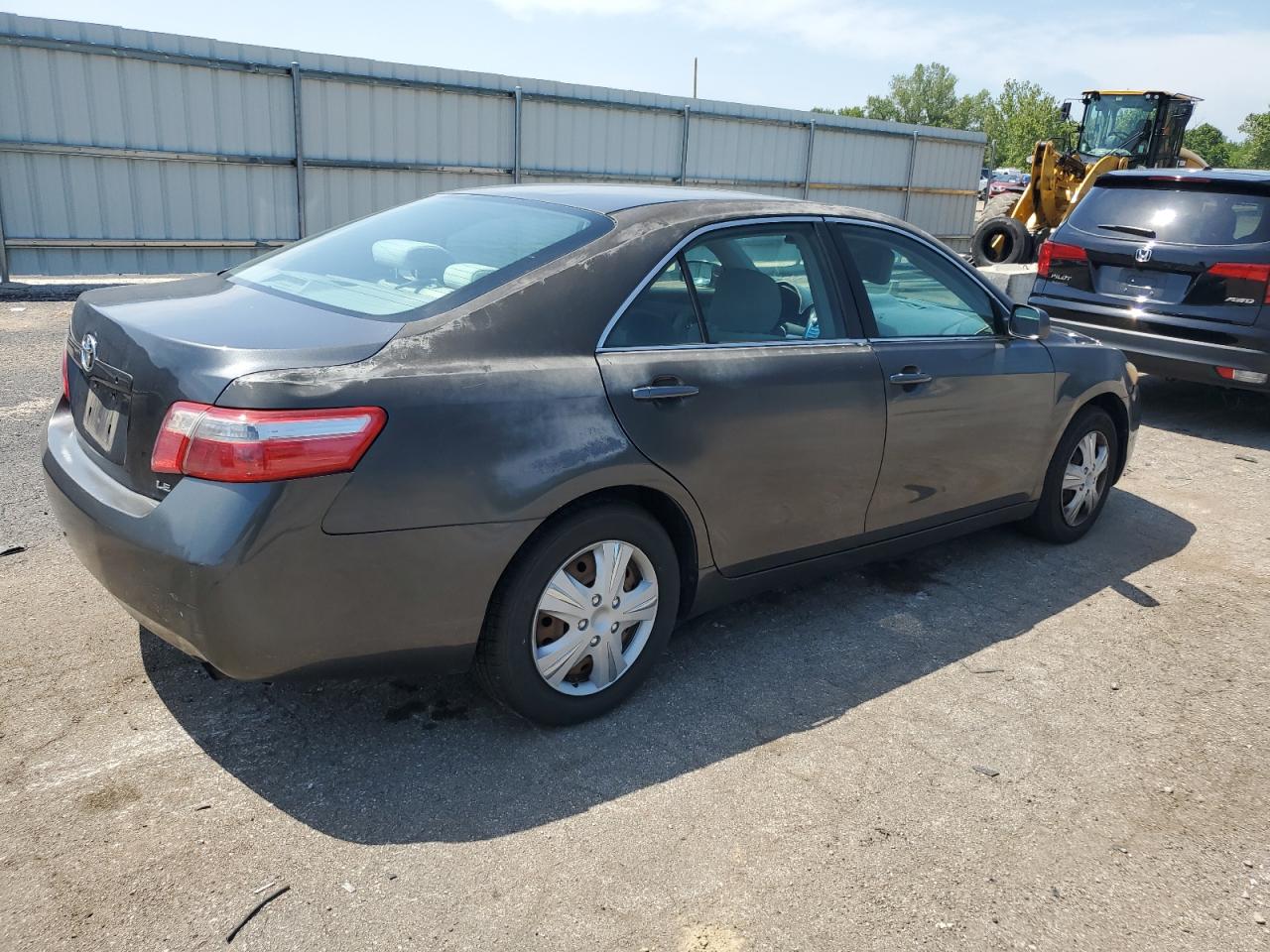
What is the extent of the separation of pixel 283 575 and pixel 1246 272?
684 centimetres

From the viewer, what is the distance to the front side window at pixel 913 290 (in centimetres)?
402

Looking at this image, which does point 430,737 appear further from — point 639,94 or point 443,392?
point 639,94

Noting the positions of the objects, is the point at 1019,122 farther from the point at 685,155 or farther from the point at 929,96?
the point at 685,155

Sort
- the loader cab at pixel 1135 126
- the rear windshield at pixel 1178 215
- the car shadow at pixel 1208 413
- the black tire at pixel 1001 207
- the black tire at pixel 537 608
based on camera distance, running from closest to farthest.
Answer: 1. the black tire at pixel 537 608
2. the rear windshield at pixel 1178 215
3. the car shadow at pixel 1208 413
4. the loader cab at pixel 1135 126
5. the black tire at pixel 1001 207

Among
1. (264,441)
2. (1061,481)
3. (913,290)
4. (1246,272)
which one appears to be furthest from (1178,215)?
(264,441)

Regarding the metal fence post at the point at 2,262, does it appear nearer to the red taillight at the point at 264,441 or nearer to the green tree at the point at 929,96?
the red taillight at the point at 264,441

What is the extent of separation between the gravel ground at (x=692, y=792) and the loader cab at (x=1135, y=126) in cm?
1626

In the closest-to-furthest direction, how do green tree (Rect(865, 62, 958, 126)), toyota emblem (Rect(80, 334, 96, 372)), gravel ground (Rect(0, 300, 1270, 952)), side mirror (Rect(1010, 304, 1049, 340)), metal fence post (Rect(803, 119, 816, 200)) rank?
gravel ground (Rect(0, 300, 1270, 952)) < toyota emblem (Rect(80, 334, 96, 372)) < side mirror (Rect(1010, 304, 1049, 340)) < metal fence post (Rect(803, 119, 816, 200)) < green tree (Rect(865, 62, 958, 126))

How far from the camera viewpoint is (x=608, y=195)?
3697 mm

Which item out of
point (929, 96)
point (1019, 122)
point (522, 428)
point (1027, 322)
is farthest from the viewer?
point (929, 96)

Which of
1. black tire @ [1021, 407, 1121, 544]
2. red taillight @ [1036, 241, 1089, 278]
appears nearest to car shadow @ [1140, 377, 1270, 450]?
red taillight @ [1036, 241, 1089, 278]

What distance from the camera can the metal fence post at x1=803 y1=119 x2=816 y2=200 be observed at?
1750 cm

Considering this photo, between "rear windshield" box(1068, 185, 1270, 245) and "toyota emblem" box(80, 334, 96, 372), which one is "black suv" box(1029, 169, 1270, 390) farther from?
"toyota emblem" box(80, 334, 96, 372)

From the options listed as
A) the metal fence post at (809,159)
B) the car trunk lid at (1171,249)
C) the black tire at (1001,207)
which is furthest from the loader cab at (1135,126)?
the car trunk lid at (1171,249)
